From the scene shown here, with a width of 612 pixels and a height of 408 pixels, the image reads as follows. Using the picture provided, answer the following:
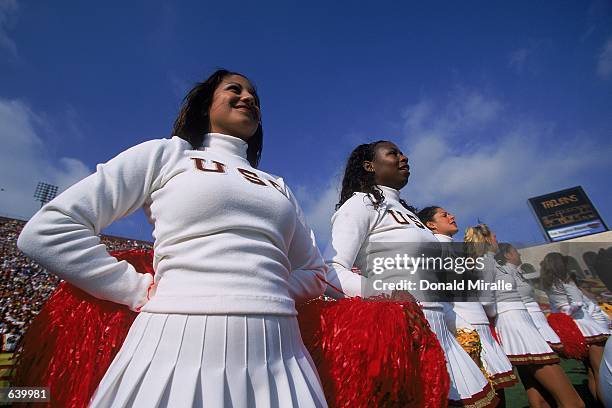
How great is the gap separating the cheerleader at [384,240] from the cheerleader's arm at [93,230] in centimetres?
95

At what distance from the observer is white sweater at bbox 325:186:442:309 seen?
6.52 feet

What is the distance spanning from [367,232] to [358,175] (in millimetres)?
784

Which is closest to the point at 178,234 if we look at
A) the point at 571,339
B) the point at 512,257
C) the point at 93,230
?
the point at 93,230

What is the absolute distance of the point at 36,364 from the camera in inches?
41.7

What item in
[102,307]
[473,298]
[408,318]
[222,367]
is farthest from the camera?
[473,298]

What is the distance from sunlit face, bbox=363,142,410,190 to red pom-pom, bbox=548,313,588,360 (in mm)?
5264

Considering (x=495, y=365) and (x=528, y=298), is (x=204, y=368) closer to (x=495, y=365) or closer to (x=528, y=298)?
(x=495, y=365)

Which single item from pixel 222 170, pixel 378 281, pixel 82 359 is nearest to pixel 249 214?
pixel 222 170

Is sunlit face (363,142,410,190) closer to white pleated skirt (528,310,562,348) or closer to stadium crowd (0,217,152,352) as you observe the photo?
white pleated skirt (528,310,562,348)

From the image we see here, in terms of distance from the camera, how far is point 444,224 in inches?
163

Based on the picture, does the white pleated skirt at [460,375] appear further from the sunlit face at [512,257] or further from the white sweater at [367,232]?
the sunlit face at [512,257]

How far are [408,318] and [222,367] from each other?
72cm

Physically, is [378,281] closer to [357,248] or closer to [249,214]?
[357,248]

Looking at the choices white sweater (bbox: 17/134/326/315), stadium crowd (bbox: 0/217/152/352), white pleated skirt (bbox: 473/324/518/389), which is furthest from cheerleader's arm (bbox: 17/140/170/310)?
stadium crowd (bbox: 0/217/152/352)
